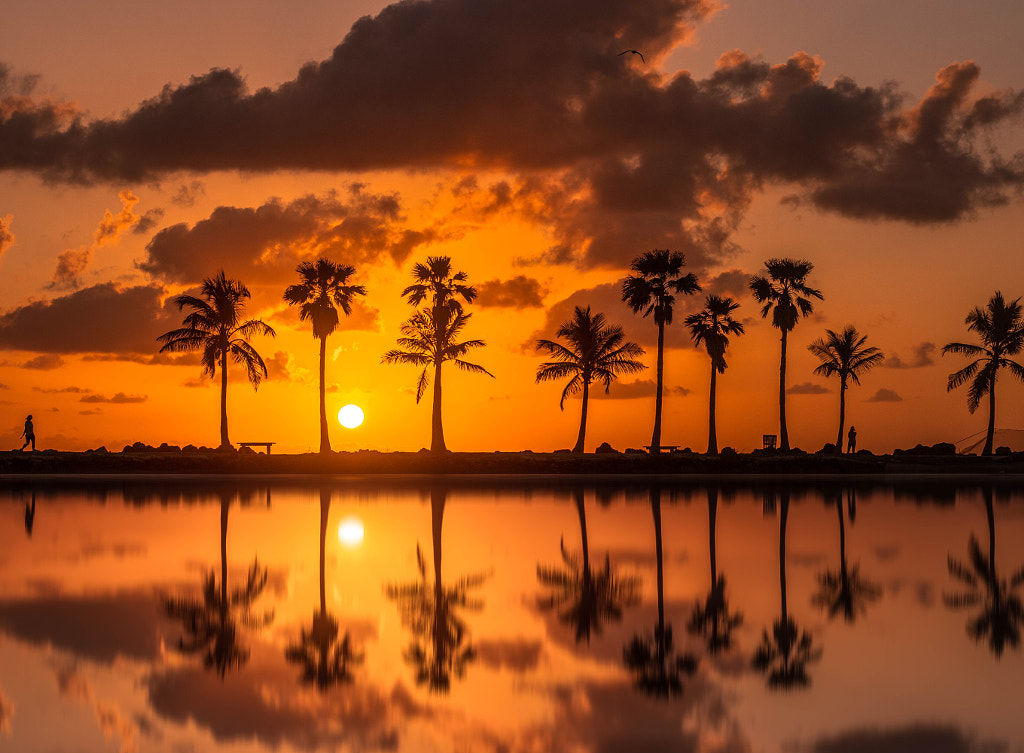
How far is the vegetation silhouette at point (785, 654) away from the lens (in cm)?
977

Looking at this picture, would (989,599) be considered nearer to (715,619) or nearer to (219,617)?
(715,619)

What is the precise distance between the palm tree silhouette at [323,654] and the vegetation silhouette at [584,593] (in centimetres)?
258

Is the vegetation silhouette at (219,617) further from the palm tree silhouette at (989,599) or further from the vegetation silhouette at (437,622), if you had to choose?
the palm tree silhouette at (989,599)

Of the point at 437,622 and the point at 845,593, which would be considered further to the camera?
the point at 845,593

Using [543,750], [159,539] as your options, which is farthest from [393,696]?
[159,539]

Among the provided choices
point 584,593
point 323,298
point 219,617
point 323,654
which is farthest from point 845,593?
point 323,298

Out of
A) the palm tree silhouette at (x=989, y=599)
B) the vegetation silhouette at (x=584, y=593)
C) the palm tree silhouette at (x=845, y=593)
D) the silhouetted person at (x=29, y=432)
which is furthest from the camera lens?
the silhouetted person at (x=29, y=432)

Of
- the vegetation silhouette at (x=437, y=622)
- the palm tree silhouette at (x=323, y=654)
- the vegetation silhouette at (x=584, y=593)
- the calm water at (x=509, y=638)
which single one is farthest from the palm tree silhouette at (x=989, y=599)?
the palm tree silhouette at (x=323, y=654)

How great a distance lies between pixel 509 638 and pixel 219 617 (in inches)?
149

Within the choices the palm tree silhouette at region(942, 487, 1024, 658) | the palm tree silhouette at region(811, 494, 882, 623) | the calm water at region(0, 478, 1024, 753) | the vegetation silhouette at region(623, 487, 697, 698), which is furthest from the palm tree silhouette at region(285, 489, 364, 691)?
the palm tree silhouette at region(942, 487, 1024, 658)

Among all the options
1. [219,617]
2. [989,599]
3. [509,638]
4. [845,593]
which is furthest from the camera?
[845,593]

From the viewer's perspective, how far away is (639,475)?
5462 centimetres

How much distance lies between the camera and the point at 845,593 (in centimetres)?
1484

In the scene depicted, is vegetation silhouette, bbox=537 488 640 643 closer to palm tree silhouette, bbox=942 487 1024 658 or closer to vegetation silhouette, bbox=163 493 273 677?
vegetation silhouette, bbox=163 493 273 677
